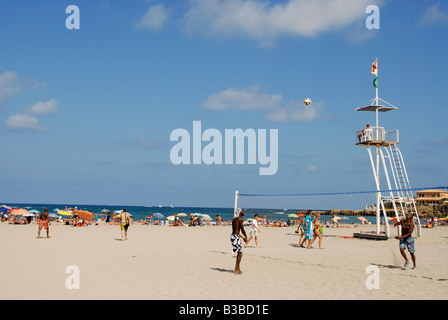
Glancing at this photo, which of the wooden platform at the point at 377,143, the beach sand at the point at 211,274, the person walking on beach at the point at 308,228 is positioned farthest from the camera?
the wooden platform at the point at 377,143

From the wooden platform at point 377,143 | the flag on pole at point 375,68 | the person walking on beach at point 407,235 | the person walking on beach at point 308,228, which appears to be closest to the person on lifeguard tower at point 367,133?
the wooden platform at point 377,143

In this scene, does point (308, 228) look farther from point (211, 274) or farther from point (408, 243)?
point (211, 274)

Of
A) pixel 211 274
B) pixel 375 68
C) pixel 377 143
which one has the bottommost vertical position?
pixel 211 274

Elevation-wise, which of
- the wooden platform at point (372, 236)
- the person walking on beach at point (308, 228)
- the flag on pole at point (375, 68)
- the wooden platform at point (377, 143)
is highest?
the flag on pole at point (375, 68)

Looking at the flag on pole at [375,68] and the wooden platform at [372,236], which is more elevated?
the flag on pole at [375,68]

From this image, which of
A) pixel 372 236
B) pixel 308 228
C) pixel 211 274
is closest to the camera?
pixel 211 274

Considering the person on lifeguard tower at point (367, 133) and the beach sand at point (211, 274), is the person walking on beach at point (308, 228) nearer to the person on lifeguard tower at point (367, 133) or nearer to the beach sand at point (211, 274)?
the beach sand at point (211, 274)

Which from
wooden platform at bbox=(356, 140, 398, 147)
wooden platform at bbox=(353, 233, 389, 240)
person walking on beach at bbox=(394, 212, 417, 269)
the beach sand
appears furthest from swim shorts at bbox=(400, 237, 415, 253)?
wooden platform at bbox=(356, 140, 398, 147)

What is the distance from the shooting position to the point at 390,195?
20516 mm

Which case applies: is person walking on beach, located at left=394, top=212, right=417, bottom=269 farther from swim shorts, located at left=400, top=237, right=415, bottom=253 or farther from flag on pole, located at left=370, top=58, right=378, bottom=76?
flag on pole, located at left=370, top=58, right=378, bottom=76

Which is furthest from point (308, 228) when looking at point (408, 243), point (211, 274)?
point (211, 274)

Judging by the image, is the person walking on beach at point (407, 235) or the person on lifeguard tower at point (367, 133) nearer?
the person walking on beach at point (407, 235)

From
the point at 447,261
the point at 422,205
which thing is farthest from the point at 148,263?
the point at 422,205
